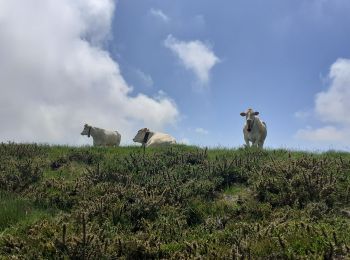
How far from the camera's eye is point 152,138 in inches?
1069

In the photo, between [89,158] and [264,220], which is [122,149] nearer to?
[89,158]

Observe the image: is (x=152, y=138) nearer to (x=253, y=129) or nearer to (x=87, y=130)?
(x=253, y=129)

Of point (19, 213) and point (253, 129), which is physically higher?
point (253, 129)

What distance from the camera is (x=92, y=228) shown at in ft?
29.8

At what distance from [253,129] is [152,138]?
265 inches

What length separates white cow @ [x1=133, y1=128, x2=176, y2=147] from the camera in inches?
1014

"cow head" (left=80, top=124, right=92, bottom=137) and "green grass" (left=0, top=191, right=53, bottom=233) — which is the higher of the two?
"cow head" (left=80, top=124, right=92, bottom=137)

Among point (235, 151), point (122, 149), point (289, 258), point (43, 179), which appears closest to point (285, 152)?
point (235, 151)

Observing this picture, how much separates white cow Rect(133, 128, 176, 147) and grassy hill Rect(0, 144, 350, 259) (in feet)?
31.5

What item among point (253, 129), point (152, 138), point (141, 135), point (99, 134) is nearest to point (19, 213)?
point (253, 129)

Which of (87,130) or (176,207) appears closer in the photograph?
(176,207)

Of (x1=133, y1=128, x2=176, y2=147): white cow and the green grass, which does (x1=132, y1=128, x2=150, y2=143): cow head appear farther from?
the green grass

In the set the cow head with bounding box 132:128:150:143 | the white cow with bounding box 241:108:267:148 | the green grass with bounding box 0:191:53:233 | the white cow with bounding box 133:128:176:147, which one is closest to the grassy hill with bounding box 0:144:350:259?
the green grass with bounding box 0:191:53:233

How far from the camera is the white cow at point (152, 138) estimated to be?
25.8 m
